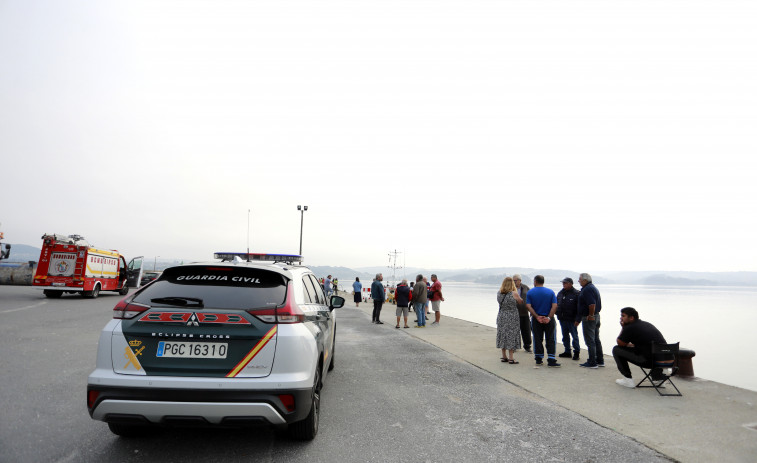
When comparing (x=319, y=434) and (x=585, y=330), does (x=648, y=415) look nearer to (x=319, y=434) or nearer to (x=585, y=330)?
(x=585, y=330)

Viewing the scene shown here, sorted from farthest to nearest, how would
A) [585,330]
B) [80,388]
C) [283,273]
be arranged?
[585,330] → [80,388] → [283,273]

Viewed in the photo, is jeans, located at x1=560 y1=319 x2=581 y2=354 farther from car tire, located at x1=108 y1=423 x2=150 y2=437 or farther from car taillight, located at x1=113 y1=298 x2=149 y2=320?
car taillight, located at x1=113 y1=298 x2=149 y2=320

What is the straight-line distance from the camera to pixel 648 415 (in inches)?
196

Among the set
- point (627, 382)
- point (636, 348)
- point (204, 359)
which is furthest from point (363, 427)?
point (636, 348)

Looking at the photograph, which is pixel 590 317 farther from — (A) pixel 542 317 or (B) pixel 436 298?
(B) pixel 436 298

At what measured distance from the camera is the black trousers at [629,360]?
6.17 m

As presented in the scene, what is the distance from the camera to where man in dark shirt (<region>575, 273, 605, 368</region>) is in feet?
25.6

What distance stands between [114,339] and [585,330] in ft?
25.9

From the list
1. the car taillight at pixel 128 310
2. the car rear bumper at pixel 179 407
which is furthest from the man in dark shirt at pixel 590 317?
the car taillight at pixel 128 310

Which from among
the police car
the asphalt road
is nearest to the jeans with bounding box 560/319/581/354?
the asphalt road

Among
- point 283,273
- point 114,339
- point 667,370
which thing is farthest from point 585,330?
point 114,339

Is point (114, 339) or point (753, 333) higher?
point (114, 339)

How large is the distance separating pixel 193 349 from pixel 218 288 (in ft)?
1.79

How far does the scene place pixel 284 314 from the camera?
3332mm
